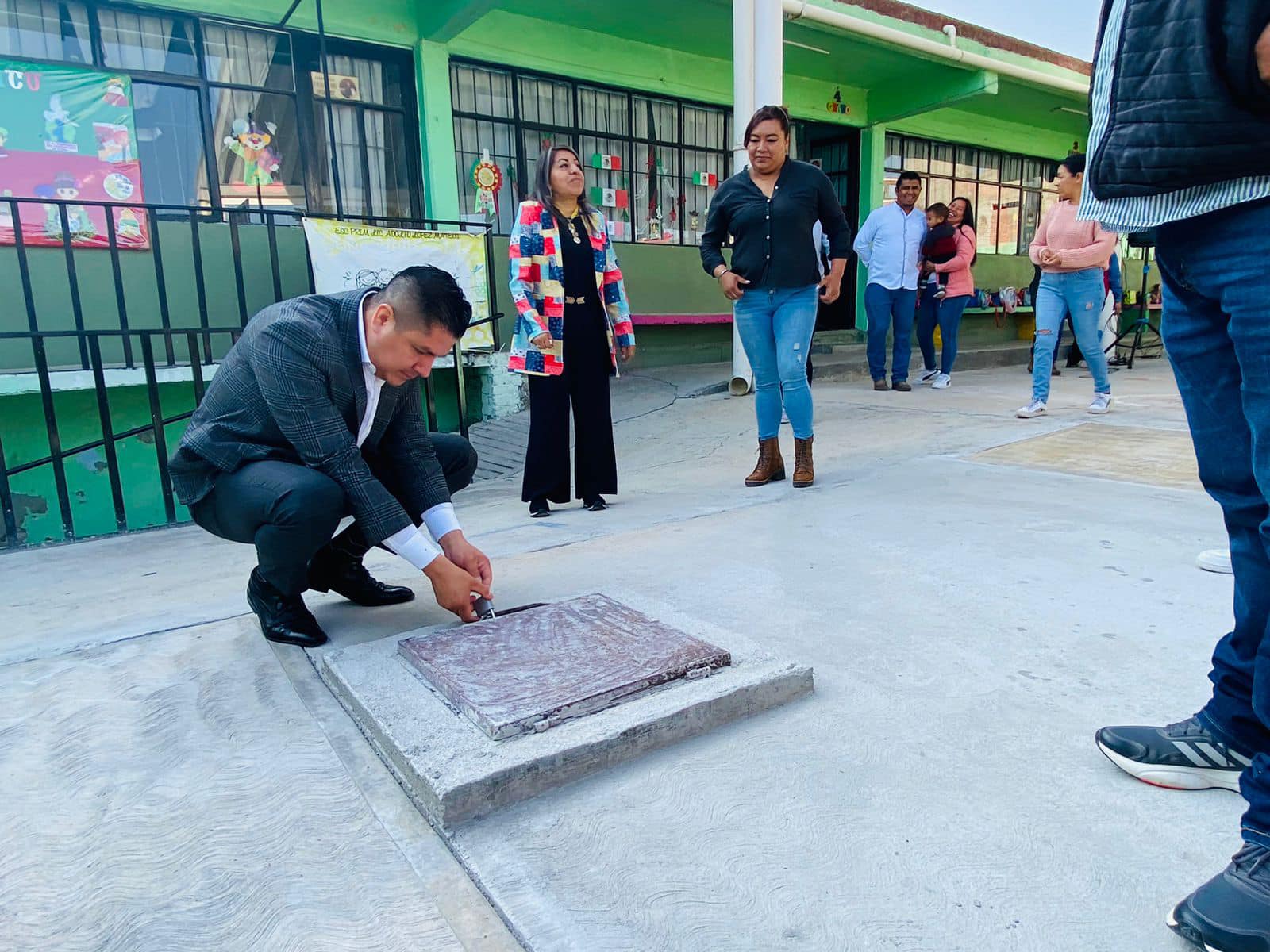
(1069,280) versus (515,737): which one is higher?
(1069,280)

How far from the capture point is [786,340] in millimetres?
3943

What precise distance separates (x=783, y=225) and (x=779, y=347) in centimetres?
57

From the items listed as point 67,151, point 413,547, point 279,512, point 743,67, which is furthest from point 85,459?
point 743,67

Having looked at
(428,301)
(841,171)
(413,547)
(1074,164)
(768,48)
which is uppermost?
(768,48)

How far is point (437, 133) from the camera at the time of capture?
7750mm

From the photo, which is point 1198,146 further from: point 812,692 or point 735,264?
point 735,264

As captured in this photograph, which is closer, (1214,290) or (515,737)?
(1214,290)

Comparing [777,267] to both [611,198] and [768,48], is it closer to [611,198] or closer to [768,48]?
[768,48]

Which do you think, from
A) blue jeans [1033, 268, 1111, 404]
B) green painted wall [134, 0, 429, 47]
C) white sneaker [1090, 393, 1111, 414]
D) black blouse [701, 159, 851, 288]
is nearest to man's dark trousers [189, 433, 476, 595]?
black blouse [701, 159, 851, 288]

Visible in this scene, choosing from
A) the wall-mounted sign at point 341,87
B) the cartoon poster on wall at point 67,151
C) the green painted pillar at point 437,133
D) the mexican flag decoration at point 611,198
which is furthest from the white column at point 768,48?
the cartoon poster on wall at point 67,151

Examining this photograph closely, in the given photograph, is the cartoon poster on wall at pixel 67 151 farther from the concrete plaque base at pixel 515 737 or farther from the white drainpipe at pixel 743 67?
the concrete plaque base at pixel 515 737

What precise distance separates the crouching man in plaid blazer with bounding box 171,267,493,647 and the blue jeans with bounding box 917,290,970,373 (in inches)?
258

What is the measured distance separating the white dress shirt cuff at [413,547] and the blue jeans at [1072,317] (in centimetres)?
493

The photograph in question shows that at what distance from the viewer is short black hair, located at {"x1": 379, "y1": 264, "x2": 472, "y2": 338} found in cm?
203
